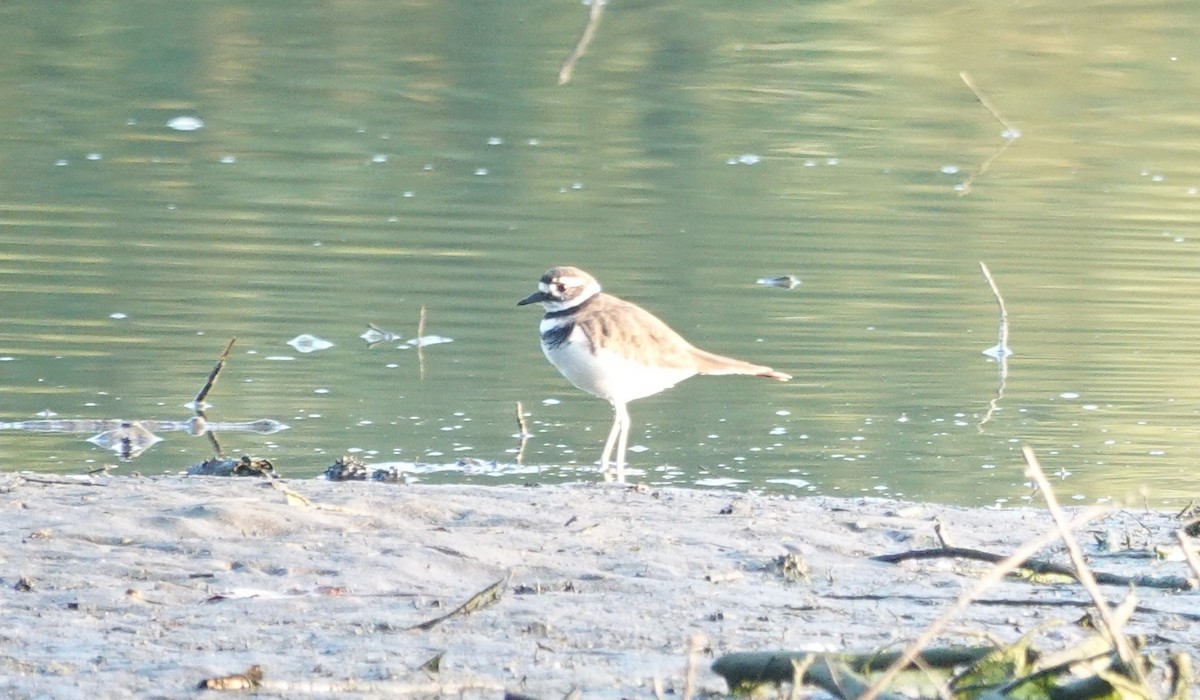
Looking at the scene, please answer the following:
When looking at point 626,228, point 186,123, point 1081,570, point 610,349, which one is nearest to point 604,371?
point 610,349

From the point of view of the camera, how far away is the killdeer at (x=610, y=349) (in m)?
7.54

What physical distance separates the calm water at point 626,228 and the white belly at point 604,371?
309 mm

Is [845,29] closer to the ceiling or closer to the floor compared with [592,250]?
closer to the floor

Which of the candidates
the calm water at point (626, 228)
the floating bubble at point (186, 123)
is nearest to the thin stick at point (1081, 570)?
the calm water at point (626, 228)

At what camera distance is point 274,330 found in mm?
9867

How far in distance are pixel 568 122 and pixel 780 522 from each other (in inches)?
483

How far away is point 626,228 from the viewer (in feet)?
43.2

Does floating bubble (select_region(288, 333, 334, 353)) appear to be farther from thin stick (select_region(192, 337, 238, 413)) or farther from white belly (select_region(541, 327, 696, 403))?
white belly (select_region(541, 327, 696, 403))

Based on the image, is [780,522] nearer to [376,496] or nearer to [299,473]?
[376,496]

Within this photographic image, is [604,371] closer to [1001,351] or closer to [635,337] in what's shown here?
[635,337]

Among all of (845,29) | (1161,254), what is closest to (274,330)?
(1161,254)

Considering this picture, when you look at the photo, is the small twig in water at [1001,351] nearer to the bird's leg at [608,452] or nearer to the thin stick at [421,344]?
the bird's leg at [608,452]

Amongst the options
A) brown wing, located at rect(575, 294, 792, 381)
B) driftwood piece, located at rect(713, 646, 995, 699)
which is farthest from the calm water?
driftwood piece, located at rect(713, 646, 995, 699)

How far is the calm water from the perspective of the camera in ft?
26.9
